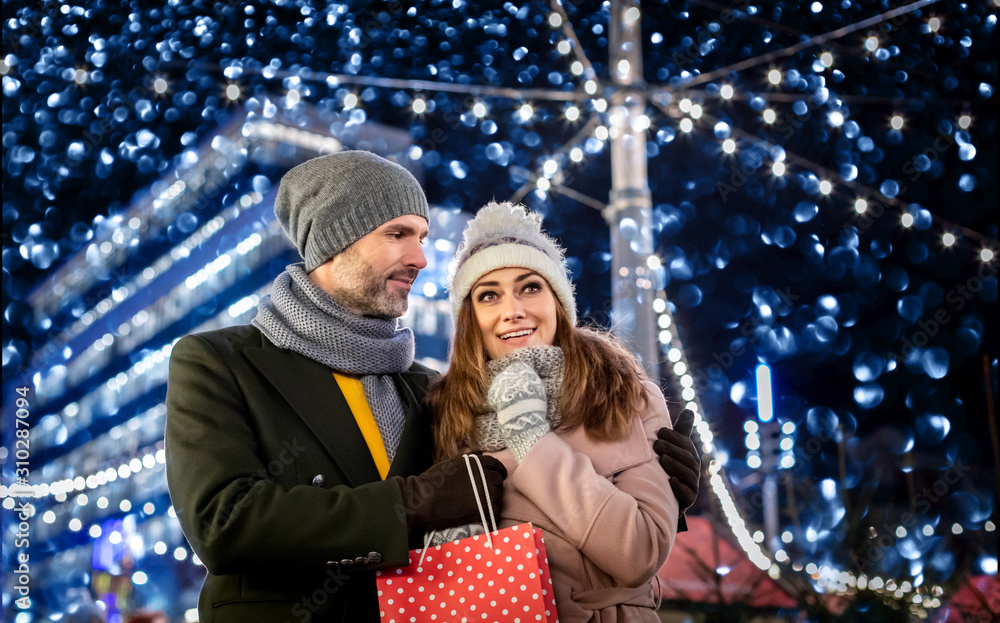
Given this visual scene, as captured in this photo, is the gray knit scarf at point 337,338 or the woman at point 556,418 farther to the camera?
the gray knit scarf at point 337,338

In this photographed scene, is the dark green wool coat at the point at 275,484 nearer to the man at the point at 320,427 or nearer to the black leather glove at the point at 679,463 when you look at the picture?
the man at the point at 320,427

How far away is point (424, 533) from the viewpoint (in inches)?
63.4

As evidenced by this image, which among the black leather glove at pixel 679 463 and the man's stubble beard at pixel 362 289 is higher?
the man's stubble beard at pixel 362 289

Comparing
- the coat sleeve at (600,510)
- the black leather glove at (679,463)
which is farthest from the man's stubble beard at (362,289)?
the black leather glove at (679,463)

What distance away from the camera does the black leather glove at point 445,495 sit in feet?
5.08

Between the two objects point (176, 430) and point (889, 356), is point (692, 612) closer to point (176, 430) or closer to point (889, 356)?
point (176, 430)

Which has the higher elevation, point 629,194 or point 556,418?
point 629,194

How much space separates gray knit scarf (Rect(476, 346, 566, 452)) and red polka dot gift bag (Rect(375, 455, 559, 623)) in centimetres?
29

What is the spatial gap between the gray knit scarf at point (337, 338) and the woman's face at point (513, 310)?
0.25 metres

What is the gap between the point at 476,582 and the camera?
1.51 meters

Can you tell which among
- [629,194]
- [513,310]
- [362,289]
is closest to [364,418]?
[362,289]

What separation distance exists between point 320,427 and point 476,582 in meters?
0.50

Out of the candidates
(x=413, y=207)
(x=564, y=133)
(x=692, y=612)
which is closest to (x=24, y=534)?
(x=413, y=207)

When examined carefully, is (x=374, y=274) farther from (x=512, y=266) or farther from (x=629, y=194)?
(x=629, y=194)
